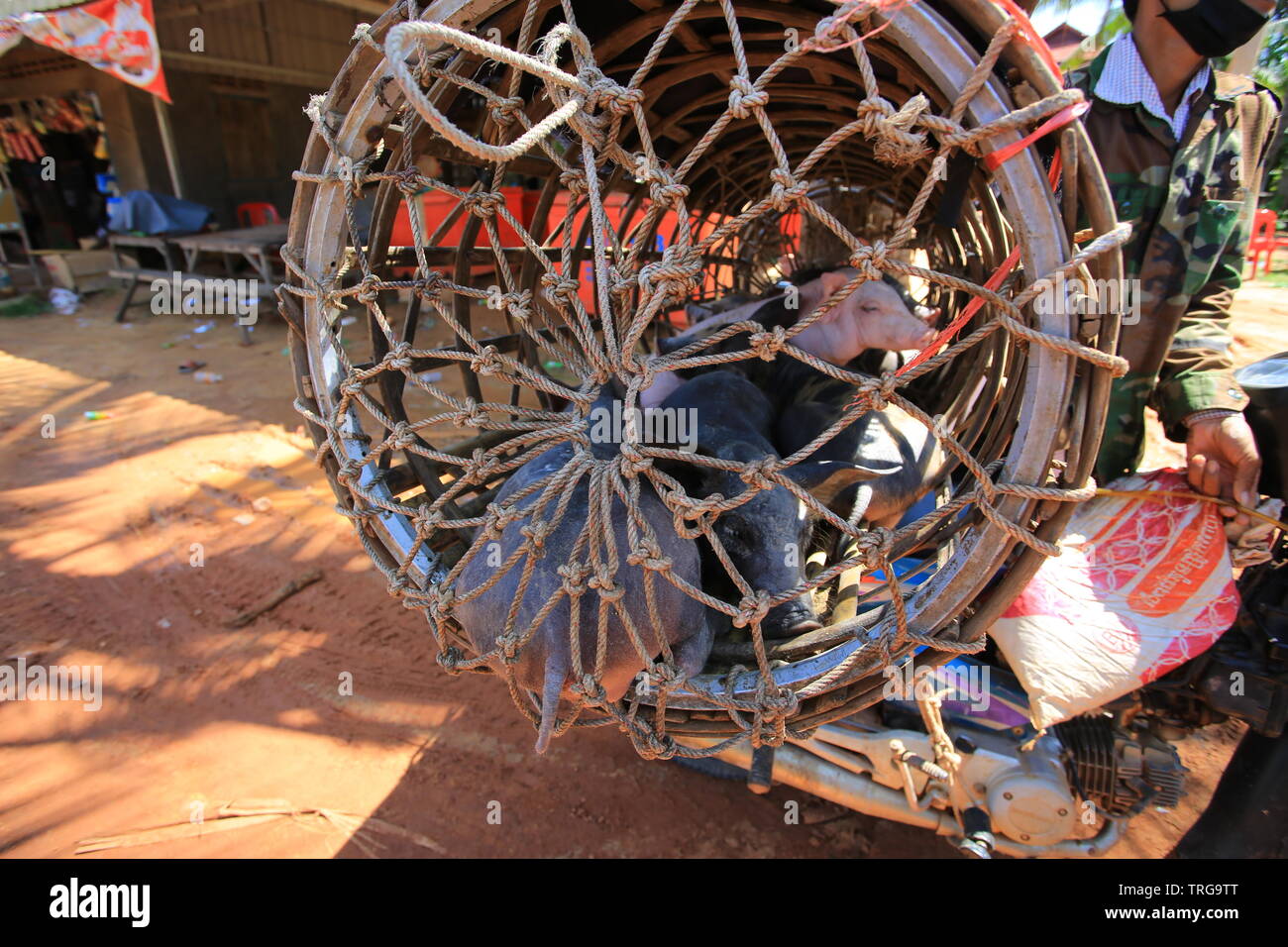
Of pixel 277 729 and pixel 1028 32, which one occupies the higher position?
pixel 1028 32

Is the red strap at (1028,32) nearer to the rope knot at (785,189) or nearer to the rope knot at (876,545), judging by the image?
the rope knot at (785,189)

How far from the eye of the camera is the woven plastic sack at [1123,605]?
4.67 ft

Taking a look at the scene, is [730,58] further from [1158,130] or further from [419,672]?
[419,672]

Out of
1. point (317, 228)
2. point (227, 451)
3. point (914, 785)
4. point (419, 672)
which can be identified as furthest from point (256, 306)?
point (914, 785)

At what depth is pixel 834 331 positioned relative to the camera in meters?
2.05

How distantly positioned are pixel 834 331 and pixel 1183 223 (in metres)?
0.82

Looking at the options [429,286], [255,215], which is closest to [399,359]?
[429,286]

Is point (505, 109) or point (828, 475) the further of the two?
point (828, 475)

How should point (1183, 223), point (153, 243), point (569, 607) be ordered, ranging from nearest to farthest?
point (569, 607)
point (1183, 223)
point (153, 243)

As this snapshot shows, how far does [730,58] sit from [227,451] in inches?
154

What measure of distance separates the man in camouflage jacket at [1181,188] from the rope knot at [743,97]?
1.10m

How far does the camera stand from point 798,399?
6.55ft

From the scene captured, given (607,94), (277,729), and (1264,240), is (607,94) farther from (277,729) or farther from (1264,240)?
(1264,240)

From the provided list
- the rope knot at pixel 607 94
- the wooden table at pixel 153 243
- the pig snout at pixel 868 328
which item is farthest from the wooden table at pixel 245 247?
the rope knot at pixel 607 94
